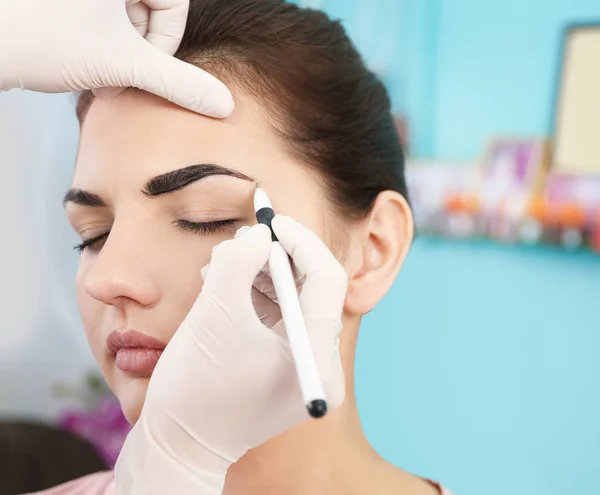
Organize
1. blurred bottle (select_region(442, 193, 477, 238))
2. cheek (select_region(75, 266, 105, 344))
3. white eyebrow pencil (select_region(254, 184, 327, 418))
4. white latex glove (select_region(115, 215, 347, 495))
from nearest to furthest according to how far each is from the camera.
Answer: white eyebrow pencil (select_region(254, 184, 327, 418)), white latex glove (select_region(115, 215, 347, 495)), cheek (select_region(75, 266, 105, 344)), blurred bottle (select_region(442, 193, 477, 238))

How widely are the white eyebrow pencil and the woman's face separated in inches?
3.5

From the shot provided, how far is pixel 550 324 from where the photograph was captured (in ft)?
5.85

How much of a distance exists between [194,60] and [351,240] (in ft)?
1.13

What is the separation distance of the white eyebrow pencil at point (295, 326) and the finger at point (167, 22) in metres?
0.29

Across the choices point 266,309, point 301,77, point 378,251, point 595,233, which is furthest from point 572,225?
point 266,309

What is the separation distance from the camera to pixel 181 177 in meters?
0.81

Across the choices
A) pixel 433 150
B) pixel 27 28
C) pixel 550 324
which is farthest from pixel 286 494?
pixel 433 150

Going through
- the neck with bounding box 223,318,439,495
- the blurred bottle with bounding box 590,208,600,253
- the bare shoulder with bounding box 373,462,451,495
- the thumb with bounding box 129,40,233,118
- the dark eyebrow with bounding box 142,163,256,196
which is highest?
the thumb with bounding box 129,40,233,118

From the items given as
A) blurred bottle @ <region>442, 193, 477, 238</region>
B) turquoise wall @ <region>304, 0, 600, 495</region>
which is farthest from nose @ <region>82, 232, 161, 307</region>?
blurred bottle @ <region>442, 193, 477, 238</region>

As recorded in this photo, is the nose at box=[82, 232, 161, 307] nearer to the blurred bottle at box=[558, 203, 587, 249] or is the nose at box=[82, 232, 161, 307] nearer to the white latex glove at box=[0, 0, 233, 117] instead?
the white latex glove at box=[0, 0, 233, 117]

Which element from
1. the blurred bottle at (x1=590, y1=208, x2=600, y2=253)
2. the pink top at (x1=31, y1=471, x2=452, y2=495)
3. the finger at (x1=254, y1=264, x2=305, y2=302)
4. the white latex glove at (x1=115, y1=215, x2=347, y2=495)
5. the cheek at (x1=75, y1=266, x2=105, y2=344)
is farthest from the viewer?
the blurred bottle at (x1=590, y1=208, x2=600, y2=253)

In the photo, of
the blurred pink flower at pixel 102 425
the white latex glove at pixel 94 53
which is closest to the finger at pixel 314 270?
the white latex glove at pixel 94 53

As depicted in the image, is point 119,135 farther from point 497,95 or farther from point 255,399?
point 497,95

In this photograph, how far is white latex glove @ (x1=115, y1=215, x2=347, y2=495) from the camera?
0.68m
